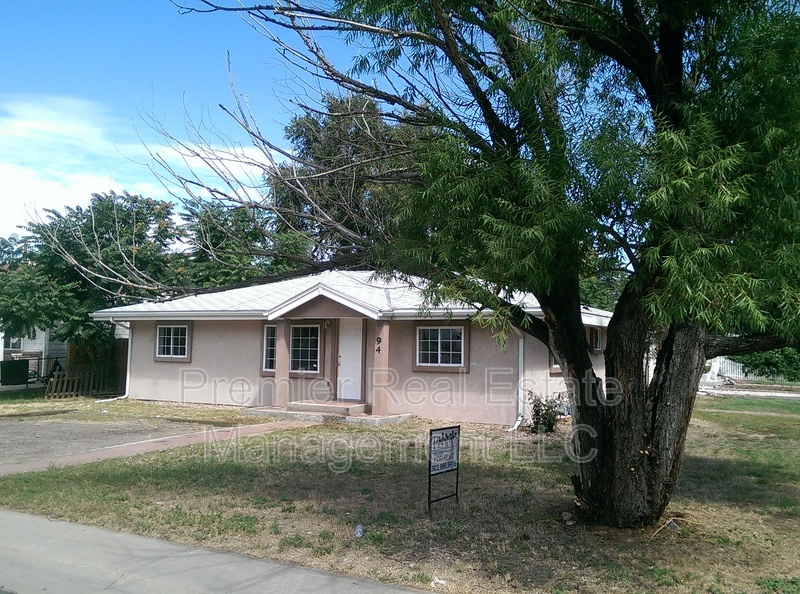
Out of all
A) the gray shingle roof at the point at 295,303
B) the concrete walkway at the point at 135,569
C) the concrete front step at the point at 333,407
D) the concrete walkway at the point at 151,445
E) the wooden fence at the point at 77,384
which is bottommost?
the concrete walkway at the point at 135,569

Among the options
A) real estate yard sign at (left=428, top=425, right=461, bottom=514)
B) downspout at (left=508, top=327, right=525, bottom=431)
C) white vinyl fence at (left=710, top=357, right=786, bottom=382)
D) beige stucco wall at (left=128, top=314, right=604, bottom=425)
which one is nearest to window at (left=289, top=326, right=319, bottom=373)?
beige stucco wall at (left=128, top=314, right=604, bottom=425)

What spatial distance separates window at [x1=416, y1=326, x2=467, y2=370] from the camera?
17047 millimetres

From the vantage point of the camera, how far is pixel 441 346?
56.8ft

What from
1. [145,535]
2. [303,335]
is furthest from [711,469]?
[303,335]

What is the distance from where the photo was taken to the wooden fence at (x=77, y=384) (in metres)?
22.9

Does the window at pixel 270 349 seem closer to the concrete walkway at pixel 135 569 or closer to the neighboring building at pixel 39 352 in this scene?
the concrete walkway at pixel 135 569

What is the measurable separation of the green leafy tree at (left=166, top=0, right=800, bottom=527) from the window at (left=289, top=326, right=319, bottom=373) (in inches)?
412

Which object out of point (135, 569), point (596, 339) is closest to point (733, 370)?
point (596, 339)

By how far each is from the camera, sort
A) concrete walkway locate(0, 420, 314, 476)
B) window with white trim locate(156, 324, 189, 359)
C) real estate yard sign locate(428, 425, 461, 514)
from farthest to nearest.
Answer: window with white trim locate(156, 324, 189, 359), concrete walkway locate(0, 420, 314, 476), real estate yard sign locate(428, 425, 461, 514)

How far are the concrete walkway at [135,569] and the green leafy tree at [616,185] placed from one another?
9.63 ft

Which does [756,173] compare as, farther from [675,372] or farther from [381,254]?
[381,254]

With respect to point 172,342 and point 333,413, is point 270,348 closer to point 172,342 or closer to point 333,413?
point 333,413

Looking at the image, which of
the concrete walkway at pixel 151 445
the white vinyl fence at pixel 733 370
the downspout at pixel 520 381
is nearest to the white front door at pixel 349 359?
the concrete walkway at pixel 151 445

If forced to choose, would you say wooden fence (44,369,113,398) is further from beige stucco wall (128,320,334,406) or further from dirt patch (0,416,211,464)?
dirt patch (0,416,211,464)
